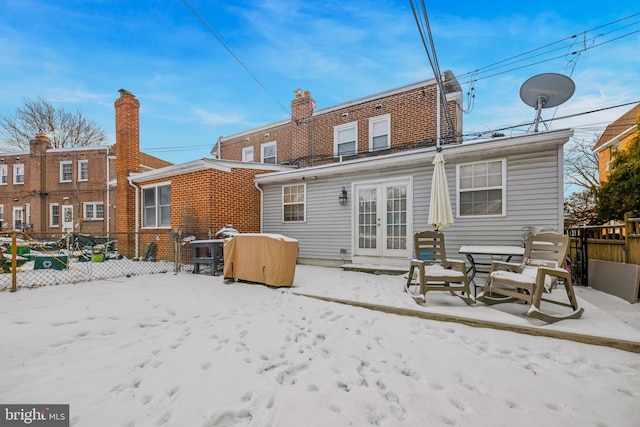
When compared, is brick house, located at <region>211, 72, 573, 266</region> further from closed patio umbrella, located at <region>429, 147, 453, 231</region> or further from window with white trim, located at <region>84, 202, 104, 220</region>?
window with white trim, located at <region>84, 202, 104, 220</region>

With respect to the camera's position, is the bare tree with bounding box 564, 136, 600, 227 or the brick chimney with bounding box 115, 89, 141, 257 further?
the bare tree with bounding box 564, 136, 600, 227

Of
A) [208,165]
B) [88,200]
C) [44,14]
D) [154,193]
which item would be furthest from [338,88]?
[88,200]

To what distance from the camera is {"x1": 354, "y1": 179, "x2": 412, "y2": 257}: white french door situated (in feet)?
22.1

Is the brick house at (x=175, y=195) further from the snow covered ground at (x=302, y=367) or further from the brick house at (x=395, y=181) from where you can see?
the snow covered ground at (x=302, y=367)

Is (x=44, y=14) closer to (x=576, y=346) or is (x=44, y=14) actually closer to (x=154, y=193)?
(x=154, y=193)

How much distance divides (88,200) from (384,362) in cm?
2194

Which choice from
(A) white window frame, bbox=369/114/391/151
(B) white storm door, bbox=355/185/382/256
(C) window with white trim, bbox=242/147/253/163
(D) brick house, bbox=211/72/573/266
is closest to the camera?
(D) brick house, bbox=211/72/573/266

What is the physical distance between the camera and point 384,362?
7.72 feet

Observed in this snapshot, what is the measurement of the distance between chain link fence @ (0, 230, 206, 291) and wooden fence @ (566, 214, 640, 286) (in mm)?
9010

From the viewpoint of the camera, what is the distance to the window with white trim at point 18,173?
60.5 feet

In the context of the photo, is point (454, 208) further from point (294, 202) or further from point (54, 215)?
point (54, 215)

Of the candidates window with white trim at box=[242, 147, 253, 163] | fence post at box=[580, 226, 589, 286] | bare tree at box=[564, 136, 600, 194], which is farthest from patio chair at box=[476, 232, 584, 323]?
bare tree at box=[564, 136, 600, 194]

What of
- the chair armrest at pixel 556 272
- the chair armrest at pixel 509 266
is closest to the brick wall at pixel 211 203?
the chair armrest at pixel 509 266

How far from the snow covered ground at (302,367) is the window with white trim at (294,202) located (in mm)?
4606
